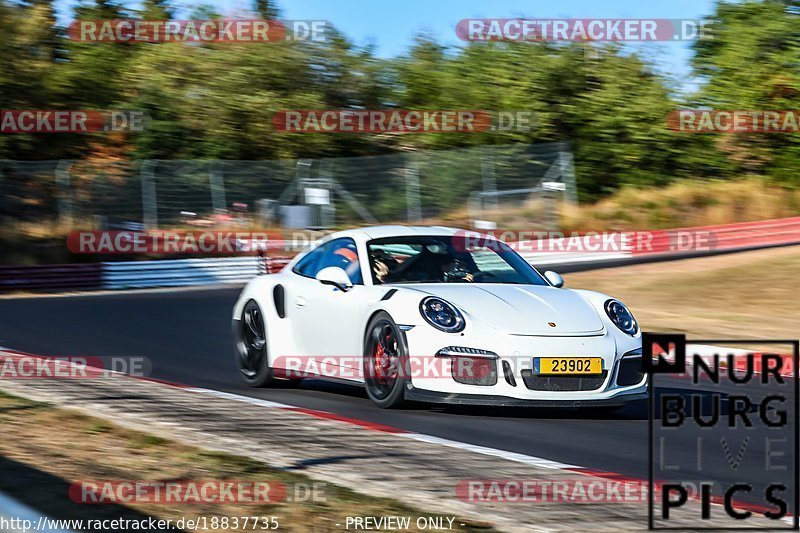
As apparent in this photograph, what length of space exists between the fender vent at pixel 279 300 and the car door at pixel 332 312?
0.64ft

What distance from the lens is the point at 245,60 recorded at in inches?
1457

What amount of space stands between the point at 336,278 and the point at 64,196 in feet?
53.6

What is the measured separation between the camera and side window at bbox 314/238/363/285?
811 cm

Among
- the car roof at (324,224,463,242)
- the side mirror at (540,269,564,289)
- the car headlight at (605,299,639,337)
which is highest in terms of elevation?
the car roof at (324,224,463,242)

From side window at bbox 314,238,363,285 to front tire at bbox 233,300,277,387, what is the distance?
0.76m

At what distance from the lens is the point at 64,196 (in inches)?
901

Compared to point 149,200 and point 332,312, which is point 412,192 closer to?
point 149,200

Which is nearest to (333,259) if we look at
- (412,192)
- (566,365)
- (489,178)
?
(566,365)

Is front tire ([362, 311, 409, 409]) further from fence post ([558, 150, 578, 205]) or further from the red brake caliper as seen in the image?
fence post ([558, 150, 578, 205])

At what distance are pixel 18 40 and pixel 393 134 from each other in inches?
502

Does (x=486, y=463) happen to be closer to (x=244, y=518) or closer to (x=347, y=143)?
(x=244, y=518)
